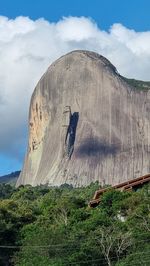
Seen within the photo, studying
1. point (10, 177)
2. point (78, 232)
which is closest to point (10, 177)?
point (10, 177)

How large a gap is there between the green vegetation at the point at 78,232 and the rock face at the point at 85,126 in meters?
65.6

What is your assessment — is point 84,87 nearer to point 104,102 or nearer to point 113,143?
point 104,102

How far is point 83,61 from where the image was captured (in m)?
122

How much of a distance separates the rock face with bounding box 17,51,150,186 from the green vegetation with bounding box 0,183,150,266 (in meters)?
65.6

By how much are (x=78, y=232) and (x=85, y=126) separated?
269 feet

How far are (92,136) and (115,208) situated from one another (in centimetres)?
7477

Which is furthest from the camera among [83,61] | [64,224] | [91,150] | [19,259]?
[83,61]

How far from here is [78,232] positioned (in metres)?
35.2

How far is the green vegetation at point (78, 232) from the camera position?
104ft

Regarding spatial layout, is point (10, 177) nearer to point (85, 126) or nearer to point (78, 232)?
point (85, 126)

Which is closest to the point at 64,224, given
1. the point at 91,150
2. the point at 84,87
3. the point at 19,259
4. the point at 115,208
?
the point at 115,208

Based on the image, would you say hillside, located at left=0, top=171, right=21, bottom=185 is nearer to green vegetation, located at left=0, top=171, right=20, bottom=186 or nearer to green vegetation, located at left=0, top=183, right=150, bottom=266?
green vegetation, located at left=0, top=171, right=20, bottom=186

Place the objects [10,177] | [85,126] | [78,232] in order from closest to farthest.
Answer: [78,232]
[85,126]
[10,177]

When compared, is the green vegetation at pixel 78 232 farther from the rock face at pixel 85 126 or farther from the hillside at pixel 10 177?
the hillside at pixel 10 177
